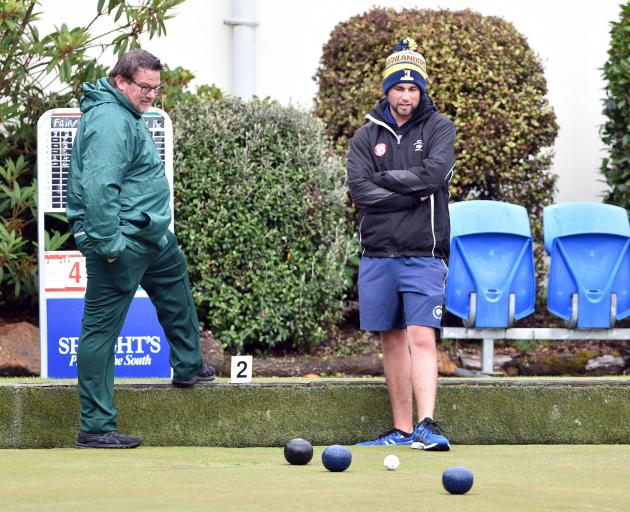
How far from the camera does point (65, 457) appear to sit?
19.5 feet

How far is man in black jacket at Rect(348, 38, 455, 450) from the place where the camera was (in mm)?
6496

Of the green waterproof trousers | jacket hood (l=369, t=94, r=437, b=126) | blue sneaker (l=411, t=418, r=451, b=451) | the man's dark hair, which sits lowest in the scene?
blue sneaker (l=411, t=418, r=451, b=451)

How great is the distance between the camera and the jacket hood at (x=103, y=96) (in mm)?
6266

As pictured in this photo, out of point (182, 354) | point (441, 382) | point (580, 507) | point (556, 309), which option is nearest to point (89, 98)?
point (182, 354)

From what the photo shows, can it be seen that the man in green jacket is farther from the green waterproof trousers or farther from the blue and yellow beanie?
the blue and yellow beanie

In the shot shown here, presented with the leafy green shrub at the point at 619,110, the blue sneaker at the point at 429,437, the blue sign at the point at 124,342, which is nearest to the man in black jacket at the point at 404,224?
the blue sneaker at the point at 429,437

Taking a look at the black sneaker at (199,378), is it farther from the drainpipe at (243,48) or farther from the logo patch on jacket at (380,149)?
the drainpipe at (243,48)

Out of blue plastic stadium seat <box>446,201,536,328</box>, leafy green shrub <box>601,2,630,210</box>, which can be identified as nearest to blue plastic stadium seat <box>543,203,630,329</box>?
blue plastic stadium seat <box>446,201,536,328</box>

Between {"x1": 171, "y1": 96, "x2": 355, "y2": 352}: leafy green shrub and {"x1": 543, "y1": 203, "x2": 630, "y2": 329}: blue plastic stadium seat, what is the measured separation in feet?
4.66

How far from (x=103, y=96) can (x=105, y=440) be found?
1.57m

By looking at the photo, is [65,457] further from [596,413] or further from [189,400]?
[596,413]

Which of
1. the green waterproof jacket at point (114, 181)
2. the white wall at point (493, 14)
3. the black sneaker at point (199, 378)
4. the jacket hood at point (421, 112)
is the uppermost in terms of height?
the white wall at point (493, 14)

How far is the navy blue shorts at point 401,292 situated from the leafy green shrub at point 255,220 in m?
2.29

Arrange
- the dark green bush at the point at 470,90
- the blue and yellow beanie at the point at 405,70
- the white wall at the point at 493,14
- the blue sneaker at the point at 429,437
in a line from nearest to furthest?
the blue sneaker at the point at 429,437
the blue and yellow beanie at the point at 405,70
the dark green bush at the point at 470,90
the white wall at the point at 493,14
